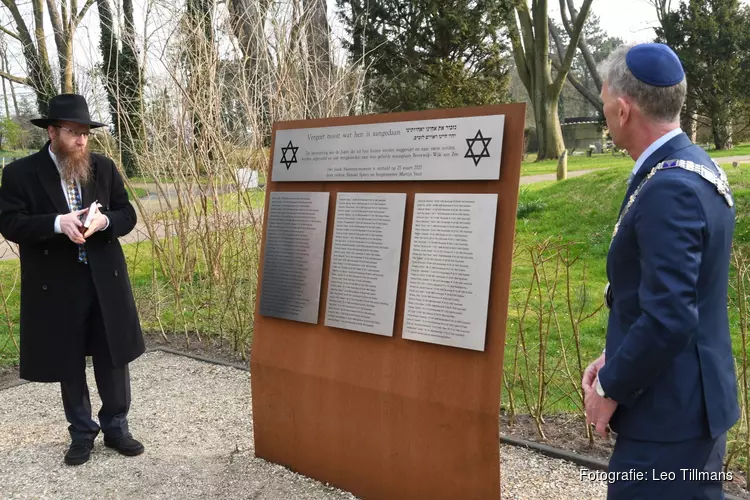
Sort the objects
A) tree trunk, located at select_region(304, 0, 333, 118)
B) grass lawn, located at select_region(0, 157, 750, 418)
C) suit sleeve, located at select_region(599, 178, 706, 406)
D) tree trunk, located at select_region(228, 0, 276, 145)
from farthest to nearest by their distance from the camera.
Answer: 1. tree trunk, located at select_region(304, 0, 333, 118)
2. tree trunk, located at select_region(228, 0, 276, 145)
3. grass lawn, located at select_region(0, 157, 750, 418)
4. suit sleeve, located at select_region(599, 178, 706, 406)

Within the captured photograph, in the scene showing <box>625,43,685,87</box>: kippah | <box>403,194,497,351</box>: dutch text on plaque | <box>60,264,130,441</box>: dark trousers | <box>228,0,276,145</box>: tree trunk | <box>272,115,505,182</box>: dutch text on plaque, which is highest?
<box>228,0,276,145</box>: tree trunk

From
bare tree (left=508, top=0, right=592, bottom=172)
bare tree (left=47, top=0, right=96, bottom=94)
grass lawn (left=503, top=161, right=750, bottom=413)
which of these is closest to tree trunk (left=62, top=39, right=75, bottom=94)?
bare tree (left=47, top=0, right=96, bottom=94)

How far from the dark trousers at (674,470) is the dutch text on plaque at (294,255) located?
6.64 ft

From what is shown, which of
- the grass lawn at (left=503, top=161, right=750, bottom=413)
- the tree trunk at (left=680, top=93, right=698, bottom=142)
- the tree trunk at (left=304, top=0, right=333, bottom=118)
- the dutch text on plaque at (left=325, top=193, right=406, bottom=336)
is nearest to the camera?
the dutch text on plaque at (left=325, top=193, right=406, bottom=336)

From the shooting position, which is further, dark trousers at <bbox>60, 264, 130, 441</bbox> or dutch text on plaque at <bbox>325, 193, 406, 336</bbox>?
dark trousers at <bbox>60, 264, 130, 441</bbox>

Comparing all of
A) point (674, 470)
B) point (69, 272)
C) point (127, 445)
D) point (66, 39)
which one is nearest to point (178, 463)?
point (127, 445)

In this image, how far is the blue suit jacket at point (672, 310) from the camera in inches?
66.7

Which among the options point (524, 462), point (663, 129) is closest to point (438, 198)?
point (663, 129)

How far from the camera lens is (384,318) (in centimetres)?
323

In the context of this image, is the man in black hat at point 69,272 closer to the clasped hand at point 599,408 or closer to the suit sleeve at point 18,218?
the suit sleeve at point 18,218

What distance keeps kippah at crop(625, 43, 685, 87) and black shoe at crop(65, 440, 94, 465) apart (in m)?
3.68

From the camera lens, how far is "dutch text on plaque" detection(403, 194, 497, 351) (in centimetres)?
288

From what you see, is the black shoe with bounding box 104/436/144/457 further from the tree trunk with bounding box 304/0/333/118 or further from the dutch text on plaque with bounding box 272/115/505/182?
the tree trunk with bounding box 304/0/333/118

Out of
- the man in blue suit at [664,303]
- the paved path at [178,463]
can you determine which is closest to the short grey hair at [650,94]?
the man in blue suit at [664,303]
